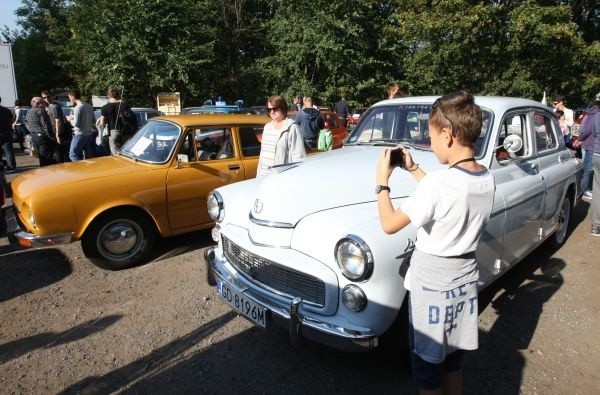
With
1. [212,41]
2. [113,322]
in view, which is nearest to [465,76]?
[212,41]

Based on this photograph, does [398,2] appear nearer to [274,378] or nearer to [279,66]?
[279,66]

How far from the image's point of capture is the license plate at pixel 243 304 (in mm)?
2758

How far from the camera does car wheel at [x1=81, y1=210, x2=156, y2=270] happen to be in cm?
458

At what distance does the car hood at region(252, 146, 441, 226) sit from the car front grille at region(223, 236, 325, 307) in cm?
30

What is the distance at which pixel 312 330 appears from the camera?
252 cm

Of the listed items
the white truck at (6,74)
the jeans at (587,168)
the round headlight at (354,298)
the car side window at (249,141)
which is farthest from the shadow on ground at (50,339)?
the white truck at (6,74)

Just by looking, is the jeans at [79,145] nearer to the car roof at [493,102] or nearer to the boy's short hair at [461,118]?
the car roof at [493,102]

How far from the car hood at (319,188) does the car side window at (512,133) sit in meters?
0.61

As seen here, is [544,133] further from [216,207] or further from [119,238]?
[119,238]

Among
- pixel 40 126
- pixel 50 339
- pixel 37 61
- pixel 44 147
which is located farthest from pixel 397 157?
pixel 37 61

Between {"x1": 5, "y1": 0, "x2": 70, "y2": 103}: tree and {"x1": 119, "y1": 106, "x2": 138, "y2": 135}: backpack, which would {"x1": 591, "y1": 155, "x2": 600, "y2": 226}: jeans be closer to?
{"x1": 119, "y1": 106, "x2": 138, "y2": 135}: backpack

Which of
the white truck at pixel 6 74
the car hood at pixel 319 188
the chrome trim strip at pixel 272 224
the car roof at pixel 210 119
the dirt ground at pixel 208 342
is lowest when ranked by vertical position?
the dirt ground at pixel 208 342

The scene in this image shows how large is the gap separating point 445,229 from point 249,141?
4.18 metres

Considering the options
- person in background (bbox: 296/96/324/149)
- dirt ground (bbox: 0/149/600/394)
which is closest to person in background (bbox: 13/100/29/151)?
person in background (bbox: 296/96/324/149)
